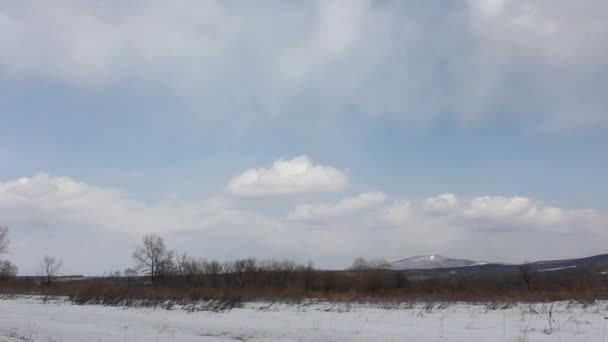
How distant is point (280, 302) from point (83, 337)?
2128 centimetres

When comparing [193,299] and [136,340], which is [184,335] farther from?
[193,299]

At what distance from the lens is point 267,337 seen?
14336mm

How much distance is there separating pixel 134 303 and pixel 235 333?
19.6 metres

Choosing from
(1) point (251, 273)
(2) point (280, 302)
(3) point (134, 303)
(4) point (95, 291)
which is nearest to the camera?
(3) point (134, 303)

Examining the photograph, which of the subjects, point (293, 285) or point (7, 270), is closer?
point (293, 285)

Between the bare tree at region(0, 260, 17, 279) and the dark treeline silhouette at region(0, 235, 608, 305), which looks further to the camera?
the bare tree at region(0, 260, 17, 279)

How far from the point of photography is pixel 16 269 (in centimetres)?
11244

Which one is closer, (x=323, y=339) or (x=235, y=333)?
(x=323, y=339)

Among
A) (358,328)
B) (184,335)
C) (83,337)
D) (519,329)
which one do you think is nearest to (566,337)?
(519,329)

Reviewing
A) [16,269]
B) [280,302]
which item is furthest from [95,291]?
[16,269]

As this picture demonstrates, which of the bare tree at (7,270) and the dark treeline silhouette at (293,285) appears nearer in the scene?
the dark treeline silhouette at (293,285)

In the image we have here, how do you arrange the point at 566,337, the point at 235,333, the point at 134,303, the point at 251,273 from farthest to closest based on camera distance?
the point at 251,273
the point at 134,303
the point at 235,333
the point at 566,337

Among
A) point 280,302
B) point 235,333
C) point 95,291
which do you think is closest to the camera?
point 235,333

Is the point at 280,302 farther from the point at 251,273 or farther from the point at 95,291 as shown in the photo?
the point at 251,273
